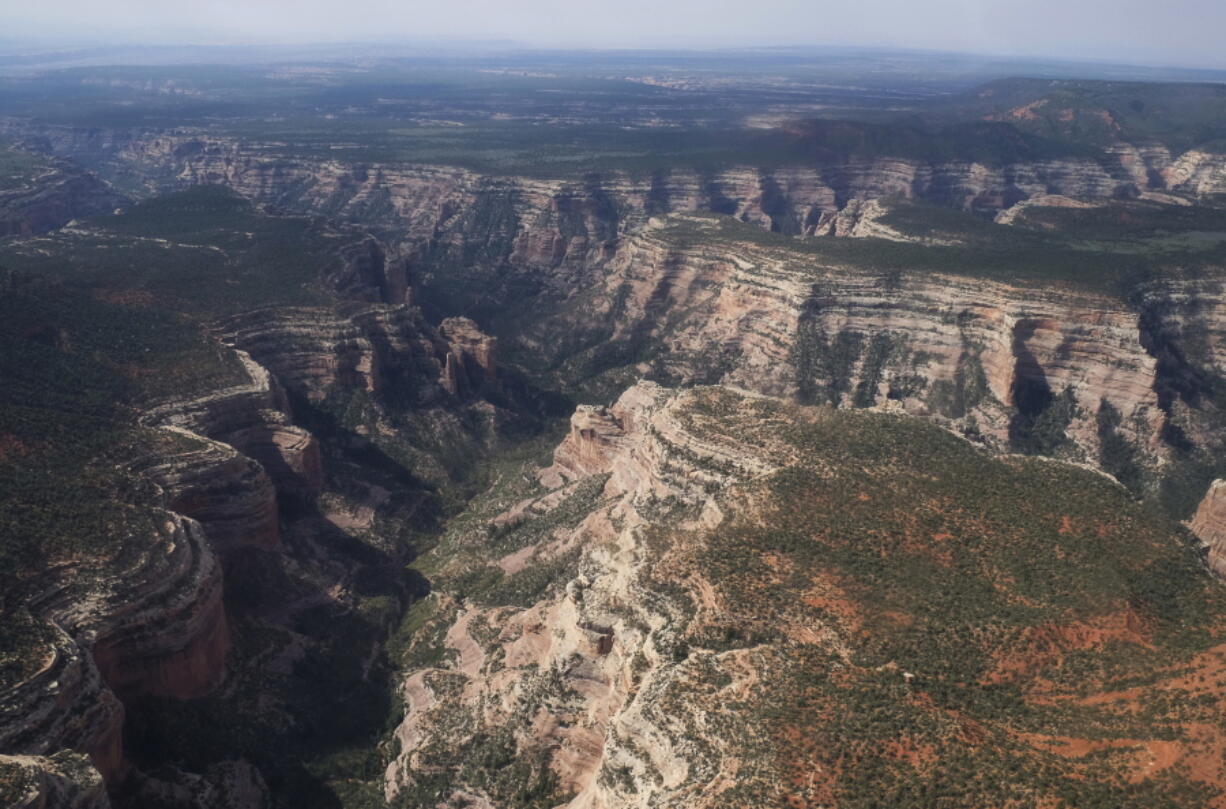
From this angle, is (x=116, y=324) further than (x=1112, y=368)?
No

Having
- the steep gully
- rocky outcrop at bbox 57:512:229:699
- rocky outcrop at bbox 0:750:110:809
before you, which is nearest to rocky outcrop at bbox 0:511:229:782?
rocky outcrop at bbox 57:512:229:699

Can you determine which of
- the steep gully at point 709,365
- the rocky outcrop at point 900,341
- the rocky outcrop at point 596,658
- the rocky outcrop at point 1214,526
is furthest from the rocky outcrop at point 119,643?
the rocky outcrop at point 1214,526

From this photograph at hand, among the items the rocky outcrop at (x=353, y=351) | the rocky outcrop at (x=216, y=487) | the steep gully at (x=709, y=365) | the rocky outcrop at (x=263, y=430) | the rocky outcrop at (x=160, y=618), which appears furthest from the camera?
the rocky outcrop at (x=353, y=351)

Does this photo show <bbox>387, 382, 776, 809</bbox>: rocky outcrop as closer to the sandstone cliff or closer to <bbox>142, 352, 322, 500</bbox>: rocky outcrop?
the sandstone cliff

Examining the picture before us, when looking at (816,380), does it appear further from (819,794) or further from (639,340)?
(819,794)

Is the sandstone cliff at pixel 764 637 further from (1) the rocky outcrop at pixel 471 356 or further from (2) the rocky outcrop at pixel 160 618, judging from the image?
(1) the rocky outcrop at pixel 471 356

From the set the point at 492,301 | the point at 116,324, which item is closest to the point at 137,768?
the point at 116,324
